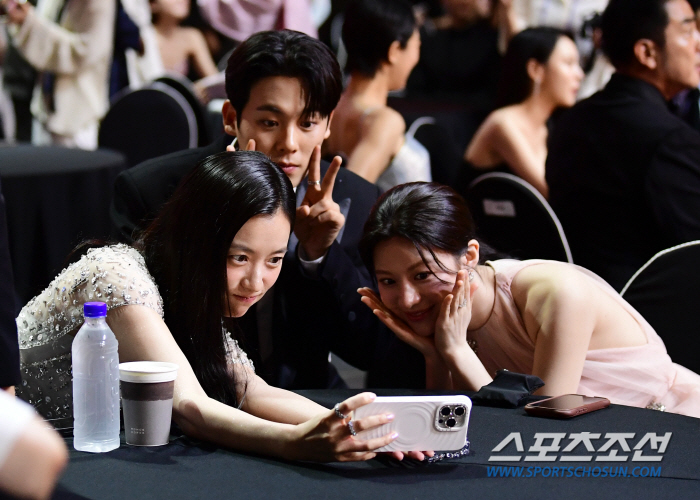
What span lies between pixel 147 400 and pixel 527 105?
3.32 m

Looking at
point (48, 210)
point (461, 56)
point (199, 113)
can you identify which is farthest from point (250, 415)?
point (461, 56)

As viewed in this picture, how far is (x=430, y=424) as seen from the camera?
1.22 meters

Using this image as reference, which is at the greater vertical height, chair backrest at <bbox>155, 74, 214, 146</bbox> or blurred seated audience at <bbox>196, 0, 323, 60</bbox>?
blurred seated audience at <bbox>196, 0, 323, 60</bbox>

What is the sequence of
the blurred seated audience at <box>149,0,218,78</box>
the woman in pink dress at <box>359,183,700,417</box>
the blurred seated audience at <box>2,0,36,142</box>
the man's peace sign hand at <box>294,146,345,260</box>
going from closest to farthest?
the woman in pink dress at <box>359,183,700,417</box> → the man's peace sign hand at <box>294,146,345,260</box> → the blurred seated audience at <box>2,0,36,142</box> → the blurred seated audience at <box>149,0,218,78</box>

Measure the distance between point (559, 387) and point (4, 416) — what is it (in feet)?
4.57

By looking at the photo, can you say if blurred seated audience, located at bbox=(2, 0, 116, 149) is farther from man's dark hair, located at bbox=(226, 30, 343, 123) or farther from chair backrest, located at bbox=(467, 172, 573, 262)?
man's dark hair, located at bbox=(226, 30, 343, 123)

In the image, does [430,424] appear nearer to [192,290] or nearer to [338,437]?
[338,437]

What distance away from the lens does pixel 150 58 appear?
5.84m

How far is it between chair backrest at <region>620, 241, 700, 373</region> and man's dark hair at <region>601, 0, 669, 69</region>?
40.0 inches

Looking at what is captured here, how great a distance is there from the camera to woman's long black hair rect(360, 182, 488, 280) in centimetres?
181

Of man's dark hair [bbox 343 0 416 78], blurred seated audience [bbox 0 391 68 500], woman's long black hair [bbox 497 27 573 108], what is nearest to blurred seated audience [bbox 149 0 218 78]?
woman's long black hair [bbox 497 27 573 108]

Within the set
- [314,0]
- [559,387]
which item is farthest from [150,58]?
[559,387]

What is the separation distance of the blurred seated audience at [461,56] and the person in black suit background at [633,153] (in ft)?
10.8

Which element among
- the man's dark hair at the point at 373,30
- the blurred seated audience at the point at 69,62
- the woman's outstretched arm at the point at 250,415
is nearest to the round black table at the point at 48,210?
the man's dark hair at the point at 373,30
